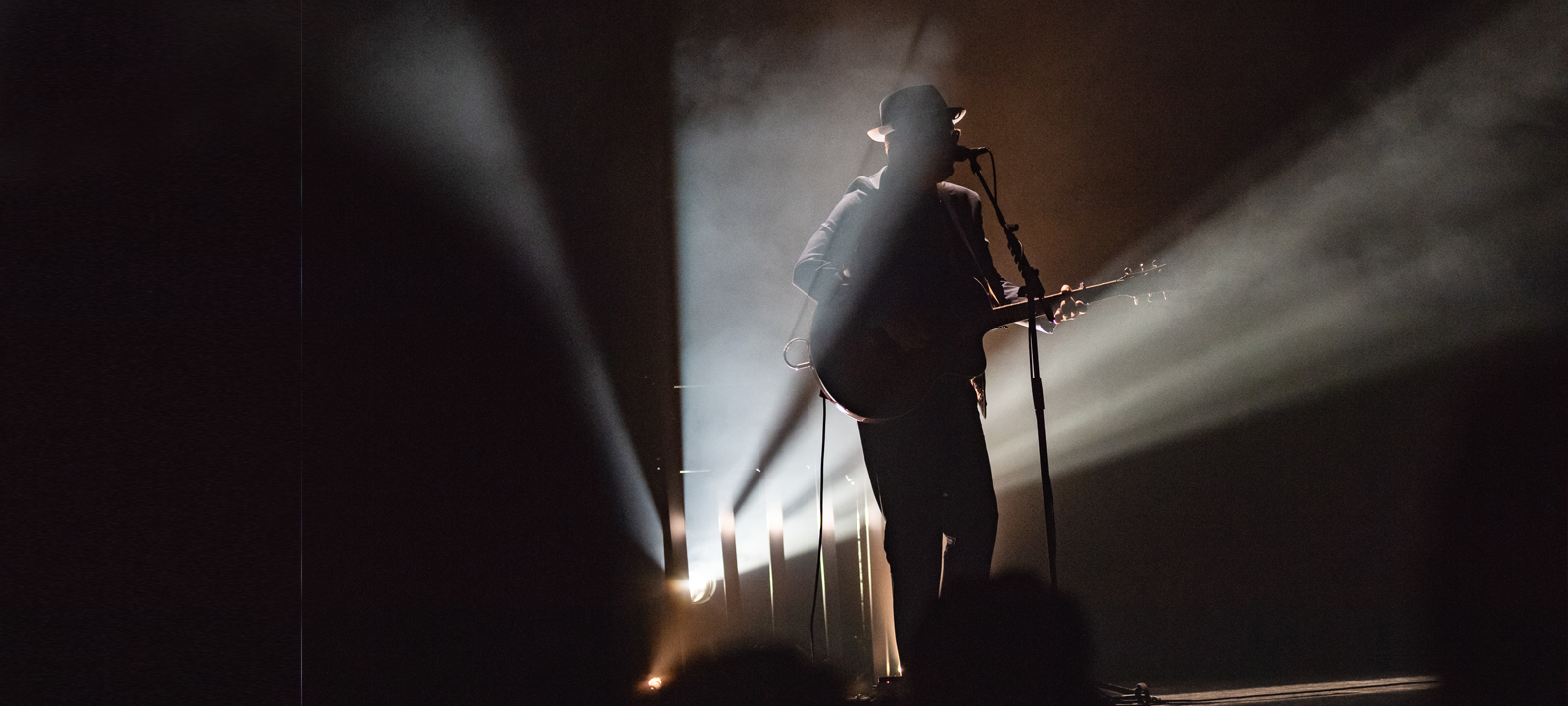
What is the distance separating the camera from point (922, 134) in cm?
219

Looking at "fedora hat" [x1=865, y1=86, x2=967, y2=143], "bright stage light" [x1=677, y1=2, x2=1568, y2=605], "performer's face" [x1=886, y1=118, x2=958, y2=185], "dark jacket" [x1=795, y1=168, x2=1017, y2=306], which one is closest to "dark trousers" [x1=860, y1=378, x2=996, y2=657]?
"dark jacket" [x1=795, y1=168, x2=1017, y2=306]

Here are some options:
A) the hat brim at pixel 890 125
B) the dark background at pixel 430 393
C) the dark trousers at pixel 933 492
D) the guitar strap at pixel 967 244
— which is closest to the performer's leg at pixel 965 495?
the dark trousers at pixel 933 492

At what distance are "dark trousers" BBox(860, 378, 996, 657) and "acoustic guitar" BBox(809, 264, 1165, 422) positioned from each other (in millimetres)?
52

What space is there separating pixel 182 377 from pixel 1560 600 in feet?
12.7

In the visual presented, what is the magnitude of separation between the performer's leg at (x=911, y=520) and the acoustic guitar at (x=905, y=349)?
9 centimetres

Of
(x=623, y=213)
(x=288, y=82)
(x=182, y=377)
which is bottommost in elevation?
(x=182, y=377)

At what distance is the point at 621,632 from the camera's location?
274 centimetres

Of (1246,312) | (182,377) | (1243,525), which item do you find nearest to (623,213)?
(182,377)

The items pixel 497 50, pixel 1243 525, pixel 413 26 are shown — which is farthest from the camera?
pixel 1243 525

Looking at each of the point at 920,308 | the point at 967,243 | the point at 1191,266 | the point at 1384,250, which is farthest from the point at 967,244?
the point at 1384,250

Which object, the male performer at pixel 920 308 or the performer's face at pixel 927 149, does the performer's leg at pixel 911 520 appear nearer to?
the male performer at pixel 920 308

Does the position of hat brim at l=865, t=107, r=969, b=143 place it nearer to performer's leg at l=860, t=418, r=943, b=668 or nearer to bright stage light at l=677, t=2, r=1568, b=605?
performer's leg at l=860, t=418, r=943, b=668

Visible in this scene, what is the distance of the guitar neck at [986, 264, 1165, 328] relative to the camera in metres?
2.12

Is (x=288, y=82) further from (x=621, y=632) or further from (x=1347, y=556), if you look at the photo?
(x=1347, y=556)
